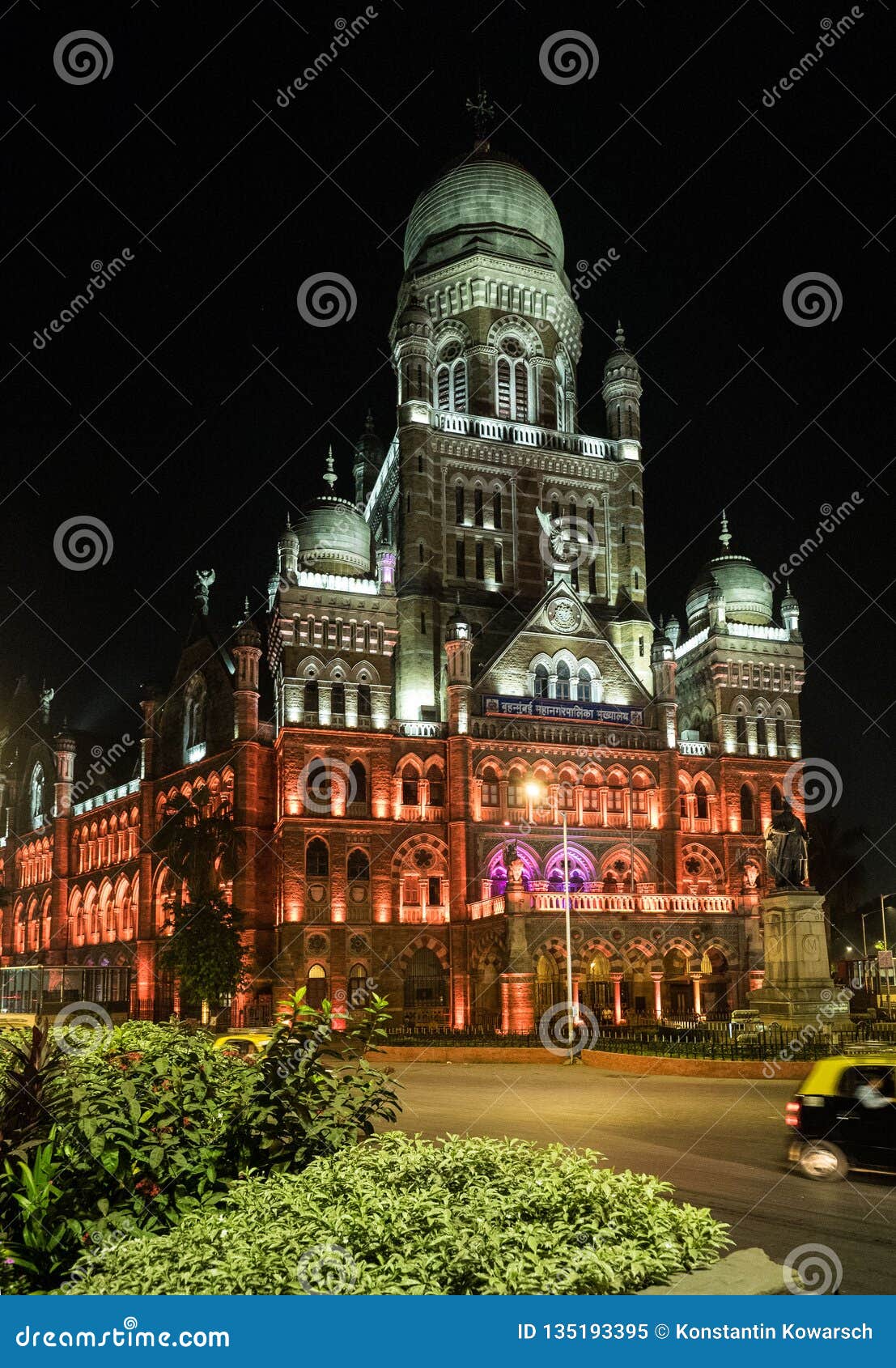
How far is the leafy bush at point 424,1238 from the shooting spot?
20.7 feet

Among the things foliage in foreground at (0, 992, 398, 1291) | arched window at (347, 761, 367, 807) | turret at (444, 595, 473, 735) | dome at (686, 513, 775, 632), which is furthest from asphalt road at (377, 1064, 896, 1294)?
dome at (686, 513, 775, 632)

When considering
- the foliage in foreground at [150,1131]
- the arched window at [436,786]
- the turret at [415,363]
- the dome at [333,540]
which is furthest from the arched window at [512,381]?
the foliage in foreground at [150,1131]

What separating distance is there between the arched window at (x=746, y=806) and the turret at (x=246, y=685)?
23503 millimetres

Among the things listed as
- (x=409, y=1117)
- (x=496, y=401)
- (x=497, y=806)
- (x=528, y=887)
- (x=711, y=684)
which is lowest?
(x=409, y=1117)

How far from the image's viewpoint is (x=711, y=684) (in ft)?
197

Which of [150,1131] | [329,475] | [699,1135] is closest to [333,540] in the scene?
[329,475]

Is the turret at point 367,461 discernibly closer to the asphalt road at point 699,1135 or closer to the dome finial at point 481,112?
the dome finial at point 481,112

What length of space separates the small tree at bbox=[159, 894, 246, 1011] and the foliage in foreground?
1457 inches

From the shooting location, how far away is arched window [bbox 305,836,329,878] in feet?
169

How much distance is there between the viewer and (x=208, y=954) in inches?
1827

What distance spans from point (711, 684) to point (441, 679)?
532 inches

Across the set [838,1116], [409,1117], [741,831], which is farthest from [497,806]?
[838,1116]

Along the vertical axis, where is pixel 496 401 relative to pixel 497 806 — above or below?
above

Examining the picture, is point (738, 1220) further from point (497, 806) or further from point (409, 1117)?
point (497, 806)
